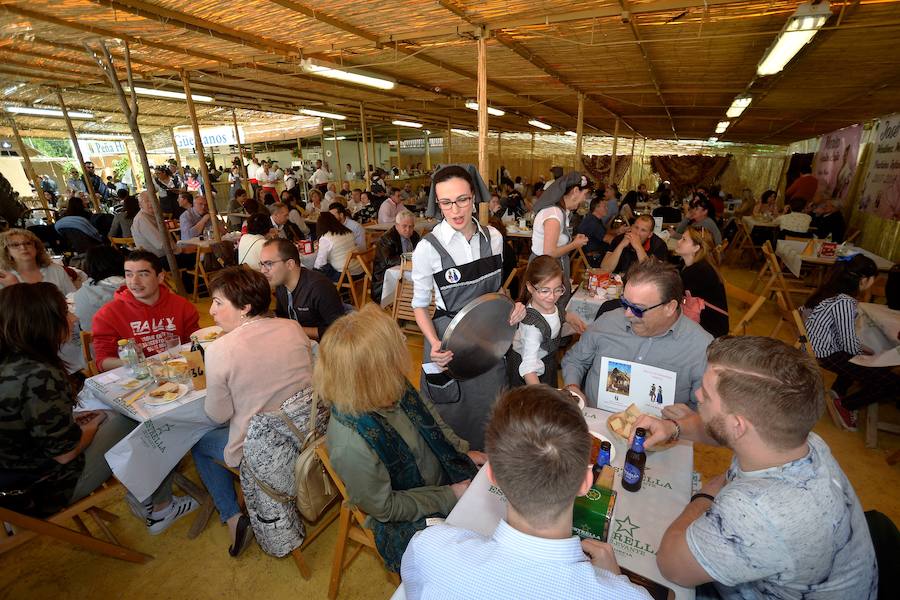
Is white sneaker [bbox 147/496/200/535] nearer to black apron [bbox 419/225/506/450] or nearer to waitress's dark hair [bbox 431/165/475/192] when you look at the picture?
black apron [bbox 419/225/506/450]

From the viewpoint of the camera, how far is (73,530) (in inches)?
85.7

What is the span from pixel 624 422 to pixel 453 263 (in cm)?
121

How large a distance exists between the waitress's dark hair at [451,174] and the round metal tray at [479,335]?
0.72m

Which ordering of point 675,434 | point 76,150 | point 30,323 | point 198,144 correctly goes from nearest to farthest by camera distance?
1. point 675,434
2. point 30,323
3. point 198,144
4. point 76,150

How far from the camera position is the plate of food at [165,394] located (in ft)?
7.64

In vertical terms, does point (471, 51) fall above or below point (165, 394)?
above

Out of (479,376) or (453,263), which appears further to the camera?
(479,376)

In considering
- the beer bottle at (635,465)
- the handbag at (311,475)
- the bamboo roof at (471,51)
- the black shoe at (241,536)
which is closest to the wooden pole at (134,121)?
the bamboo roof at (471,51)

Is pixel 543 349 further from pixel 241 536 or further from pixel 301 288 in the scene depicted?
pixel 241 536

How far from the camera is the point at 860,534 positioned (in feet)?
3.85

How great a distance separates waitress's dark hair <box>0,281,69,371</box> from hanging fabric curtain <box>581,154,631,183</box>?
2310 centimetres

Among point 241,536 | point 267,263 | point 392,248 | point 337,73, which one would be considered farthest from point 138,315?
point 337,73

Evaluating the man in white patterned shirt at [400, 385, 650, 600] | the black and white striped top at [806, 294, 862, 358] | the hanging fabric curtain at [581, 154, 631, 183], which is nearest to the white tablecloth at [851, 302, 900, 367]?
the black and white striped top at [806, 294, 862, 358]

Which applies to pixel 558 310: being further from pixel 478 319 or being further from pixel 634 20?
pixel 634 20
